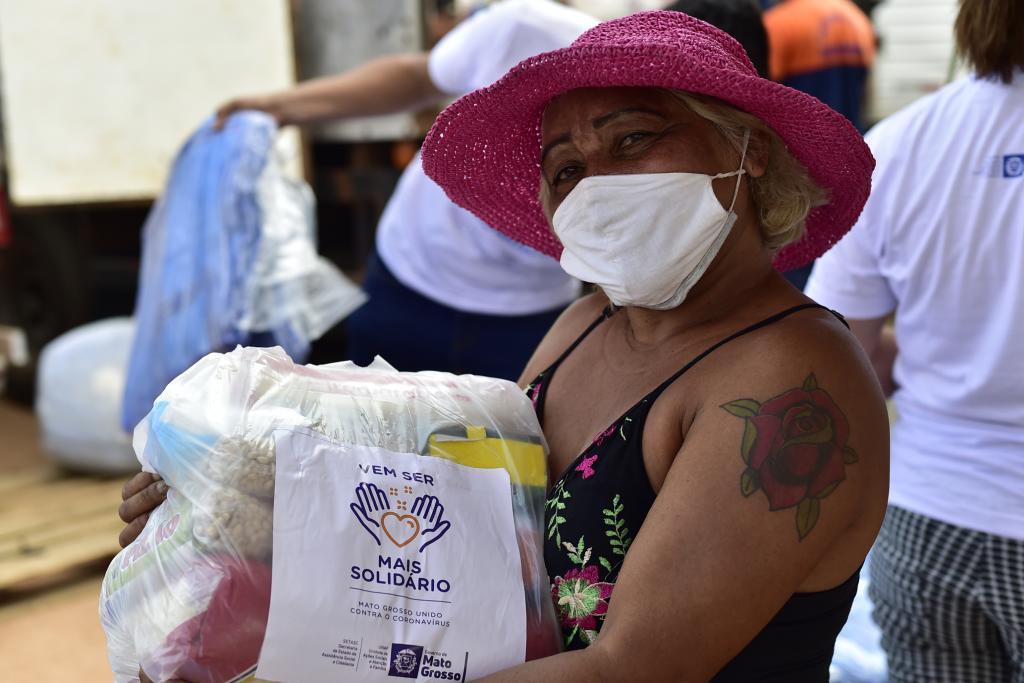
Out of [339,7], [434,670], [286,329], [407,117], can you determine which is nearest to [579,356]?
[434,670]

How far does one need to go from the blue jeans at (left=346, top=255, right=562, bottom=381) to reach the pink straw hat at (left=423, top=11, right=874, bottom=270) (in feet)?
2.55

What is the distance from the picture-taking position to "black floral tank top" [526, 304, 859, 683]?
47.4 inches

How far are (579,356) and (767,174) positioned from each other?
42 centimetres

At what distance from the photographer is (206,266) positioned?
2.82 meters

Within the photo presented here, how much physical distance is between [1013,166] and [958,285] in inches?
8.1

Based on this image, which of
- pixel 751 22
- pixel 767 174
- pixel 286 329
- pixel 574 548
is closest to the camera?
pixel 574 548

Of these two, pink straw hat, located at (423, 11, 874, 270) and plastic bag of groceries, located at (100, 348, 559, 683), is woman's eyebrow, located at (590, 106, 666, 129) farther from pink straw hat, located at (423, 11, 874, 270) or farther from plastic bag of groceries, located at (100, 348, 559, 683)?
plastic bag of groceries, located at (100, 348, 559, 683)

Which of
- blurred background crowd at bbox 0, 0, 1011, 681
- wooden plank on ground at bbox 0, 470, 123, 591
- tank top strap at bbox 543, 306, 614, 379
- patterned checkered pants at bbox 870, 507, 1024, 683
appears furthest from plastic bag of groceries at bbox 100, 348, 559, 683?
wooden plank on ground at bbox 0, 470, 123, 591

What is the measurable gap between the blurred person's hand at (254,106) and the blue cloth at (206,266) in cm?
3

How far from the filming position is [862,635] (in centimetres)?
264

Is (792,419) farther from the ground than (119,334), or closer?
farther from the ground

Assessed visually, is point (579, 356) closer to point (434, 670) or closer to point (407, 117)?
point (434, 670)

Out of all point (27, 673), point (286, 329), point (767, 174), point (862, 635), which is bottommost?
point (27, 673)

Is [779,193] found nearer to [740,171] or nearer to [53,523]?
[740,171]
